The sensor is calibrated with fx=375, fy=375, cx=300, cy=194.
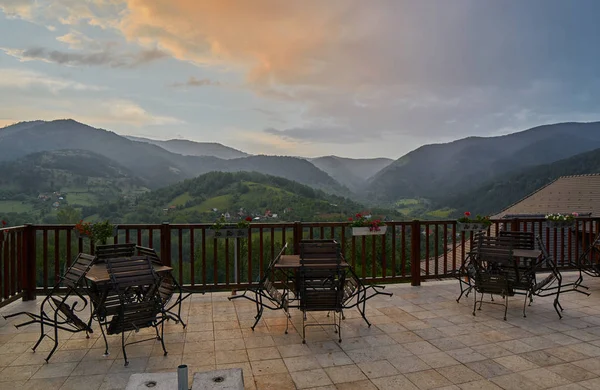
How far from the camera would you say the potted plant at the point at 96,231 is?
4672mm

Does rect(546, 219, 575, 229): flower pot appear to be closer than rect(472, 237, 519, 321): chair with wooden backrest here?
No

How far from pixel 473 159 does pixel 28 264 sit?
61.9m

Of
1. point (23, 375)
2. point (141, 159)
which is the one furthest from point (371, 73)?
point (141, 159)

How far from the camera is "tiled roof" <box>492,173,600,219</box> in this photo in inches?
959

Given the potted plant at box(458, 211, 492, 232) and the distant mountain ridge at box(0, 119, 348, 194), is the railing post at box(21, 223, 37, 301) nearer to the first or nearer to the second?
the potted plant at box(458, 211, 492, 232)

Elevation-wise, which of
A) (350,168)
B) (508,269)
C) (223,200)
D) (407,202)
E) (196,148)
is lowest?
(407,202)

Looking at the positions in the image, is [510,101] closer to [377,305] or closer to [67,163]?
[377,305]

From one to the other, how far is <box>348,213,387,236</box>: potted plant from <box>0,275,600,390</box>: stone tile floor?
3.87 ft

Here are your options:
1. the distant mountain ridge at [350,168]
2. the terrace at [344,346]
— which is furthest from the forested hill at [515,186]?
the terrace at [344,346]

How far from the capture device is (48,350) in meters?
3.40

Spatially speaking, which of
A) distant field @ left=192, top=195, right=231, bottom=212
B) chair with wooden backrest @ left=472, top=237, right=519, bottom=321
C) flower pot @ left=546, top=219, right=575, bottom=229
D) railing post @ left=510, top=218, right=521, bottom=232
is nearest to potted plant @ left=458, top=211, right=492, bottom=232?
railing post @ left=510, top=218, right=521, bottom=232

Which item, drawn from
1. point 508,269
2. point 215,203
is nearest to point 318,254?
point 508,269

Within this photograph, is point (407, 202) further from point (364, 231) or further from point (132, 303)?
point (132, 303)

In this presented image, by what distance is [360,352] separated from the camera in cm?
336
